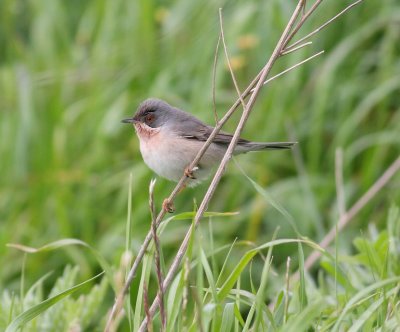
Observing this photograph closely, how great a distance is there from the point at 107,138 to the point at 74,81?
920mm

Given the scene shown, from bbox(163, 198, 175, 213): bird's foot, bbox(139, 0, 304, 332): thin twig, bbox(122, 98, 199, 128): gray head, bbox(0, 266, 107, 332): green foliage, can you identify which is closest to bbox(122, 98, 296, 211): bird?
bbox(122, 98, 199, 128): gray head

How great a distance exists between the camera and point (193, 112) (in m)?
6.22

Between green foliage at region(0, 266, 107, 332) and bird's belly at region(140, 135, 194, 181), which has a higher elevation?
bird's belly at region(140, 135, 194, 181)

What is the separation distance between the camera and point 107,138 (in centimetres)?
635

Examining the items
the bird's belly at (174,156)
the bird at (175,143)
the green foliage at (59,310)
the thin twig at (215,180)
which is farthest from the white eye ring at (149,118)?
the thin twig at (215,180)

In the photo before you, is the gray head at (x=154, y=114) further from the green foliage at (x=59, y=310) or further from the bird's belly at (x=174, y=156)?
the green foliage at (x=59, y=310)

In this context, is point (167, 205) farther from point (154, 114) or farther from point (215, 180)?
point (154, 114)

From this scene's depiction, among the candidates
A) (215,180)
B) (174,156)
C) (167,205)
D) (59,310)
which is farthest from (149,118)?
(215,180)

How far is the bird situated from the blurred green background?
1.51 m

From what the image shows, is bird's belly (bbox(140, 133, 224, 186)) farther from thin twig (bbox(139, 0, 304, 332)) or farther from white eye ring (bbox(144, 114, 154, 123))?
thin twig (bbox(139, 0, 304, 332))

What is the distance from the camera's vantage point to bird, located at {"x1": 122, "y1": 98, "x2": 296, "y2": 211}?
156 inches

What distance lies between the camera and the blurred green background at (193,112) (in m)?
5.97

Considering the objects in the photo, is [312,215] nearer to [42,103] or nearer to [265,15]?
[265,15]

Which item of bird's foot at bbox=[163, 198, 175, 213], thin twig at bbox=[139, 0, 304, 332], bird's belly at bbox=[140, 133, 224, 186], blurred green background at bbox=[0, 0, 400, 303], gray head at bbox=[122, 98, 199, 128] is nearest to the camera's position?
thin twig at bbox=[139, 0, 304, 332]
